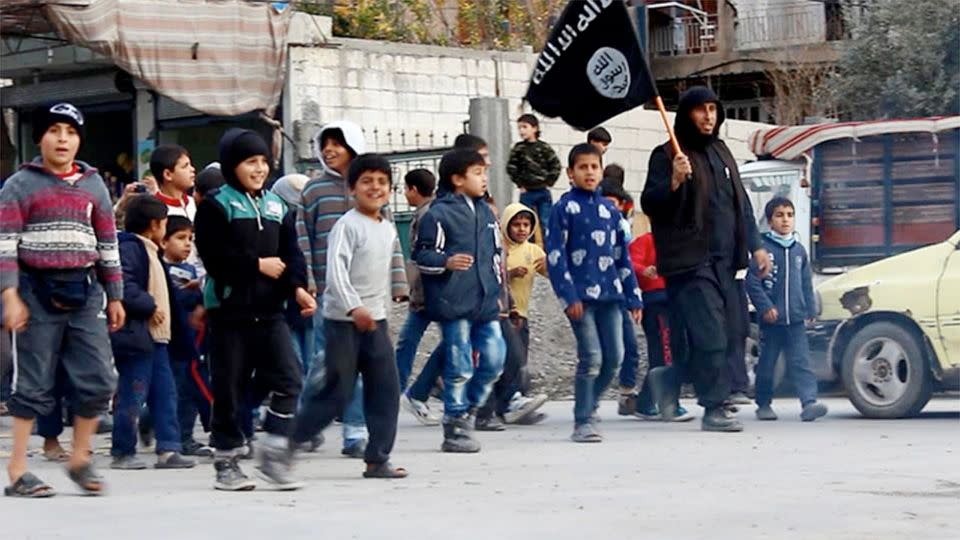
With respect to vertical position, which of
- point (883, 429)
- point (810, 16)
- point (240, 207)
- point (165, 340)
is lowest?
point (883, 429)

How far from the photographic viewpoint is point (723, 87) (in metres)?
38.9

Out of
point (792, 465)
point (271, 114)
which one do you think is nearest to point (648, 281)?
point (792, 465)

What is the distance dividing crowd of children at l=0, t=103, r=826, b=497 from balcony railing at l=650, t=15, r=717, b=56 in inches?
1038

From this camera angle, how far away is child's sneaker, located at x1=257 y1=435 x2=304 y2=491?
28.2 ft

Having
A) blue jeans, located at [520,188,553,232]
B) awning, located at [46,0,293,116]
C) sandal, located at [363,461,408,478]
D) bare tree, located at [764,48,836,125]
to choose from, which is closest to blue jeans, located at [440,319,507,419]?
sandal, located at [363,461,408,478]

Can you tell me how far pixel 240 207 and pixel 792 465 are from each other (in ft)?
9.46

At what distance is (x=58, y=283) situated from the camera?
8320 mm

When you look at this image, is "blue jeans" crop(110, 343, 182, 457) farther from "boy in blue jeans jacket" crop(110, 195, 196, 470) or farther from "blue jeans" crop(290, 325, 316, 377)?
"blue jeans" crop(290, 325, 316, 377)

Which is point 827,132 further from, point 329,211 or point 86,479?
point 86,479

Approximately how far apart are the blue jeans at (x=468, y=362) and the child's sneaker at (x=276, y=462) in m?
1.79

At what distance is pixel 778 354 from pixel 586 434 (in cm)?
230

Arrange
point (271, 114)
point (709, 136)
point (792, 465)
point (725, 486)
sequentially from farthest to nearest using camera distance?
1. point (271, 114)
2. point (709, 136)
3. point (792, 465)
4. point (725, 486)

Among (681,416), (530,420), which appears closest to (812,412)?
(681,416)

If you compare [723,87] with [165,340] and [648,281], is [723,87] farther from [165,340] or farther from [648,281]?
[165,340]
